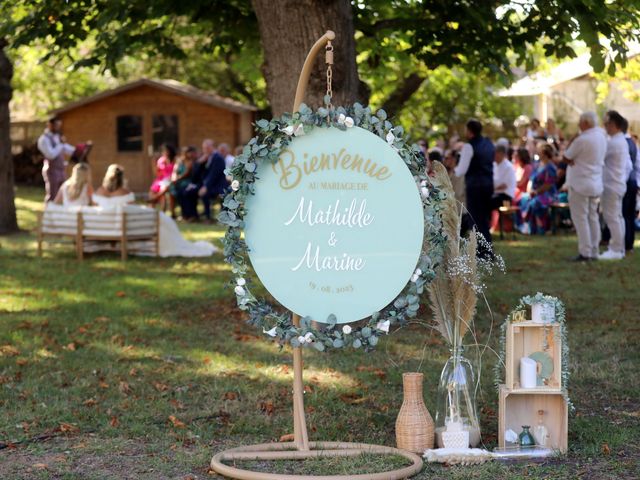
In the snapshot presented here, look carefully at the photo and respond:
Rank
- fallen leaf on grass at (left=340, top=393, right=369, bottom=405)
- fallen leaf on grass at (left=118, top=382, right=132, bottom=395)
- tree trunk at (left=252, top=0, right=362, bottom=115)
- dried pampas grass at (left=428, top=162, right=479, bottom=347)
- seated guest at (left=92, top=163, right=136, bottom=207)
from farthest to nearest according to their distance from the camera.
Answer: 1. seated guest at (left=92, top=163, right=136, bottom=207)
2. tree trunk at (left=252, top=0, right=362, bottom=115)
3. fallen leaf on grass at (left=118, top=382, right=132, bottom=395)
4. fallen leaf on grass at (left=340, top=393, right=369, bottom=405)
5. dried pampas grass at (left=428, top=162, right=479, bottom=347)

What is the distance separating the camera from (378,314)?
595 cm

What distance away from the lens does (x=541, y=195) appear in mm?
19266

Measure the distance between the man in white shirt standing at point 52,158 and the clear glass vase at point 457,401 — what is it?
55.9 feet

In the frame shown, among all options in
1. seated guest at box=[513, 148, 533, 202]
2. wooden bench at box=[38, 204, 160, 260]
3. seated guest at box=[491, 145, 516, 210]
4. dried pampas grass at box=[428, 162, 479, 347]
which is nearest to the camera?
dried pampas grass at box=[428, 162, 479, 347]

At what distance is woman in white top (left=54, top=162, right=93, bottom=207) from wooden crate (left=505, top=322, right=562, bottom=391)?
11520mm

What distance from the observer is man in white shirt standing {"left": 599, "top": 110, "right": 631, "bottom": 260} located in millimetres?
15492

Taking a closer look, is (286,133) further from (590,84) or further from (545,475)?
(590,84)

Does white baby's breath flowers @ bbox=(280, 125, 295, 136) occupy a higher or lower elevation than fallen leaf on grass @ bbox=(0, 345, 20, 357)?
A: higher

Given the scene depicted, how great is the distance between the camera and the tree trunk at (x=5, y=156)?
19234 mm

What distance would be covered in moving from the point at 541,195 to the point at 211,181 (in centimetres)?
720

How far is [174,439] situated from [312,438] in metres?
0.82

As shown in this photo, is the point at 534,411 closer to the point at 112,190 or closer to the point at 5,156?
the point at 112,190

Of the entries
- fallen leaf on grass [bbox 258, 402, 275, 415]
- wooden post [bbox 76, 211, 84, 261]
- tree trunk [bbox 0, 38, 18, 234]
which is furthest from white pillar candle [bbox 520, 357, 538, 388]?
tree trunk [bbox 0, 38, 18, 234]

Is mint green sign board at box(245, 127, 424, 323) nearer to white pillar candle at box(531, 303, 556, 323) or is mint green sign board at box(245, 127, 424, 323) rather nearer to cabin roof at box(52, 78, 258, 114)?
white pillar candle at box(531, 303, 556, 323)
